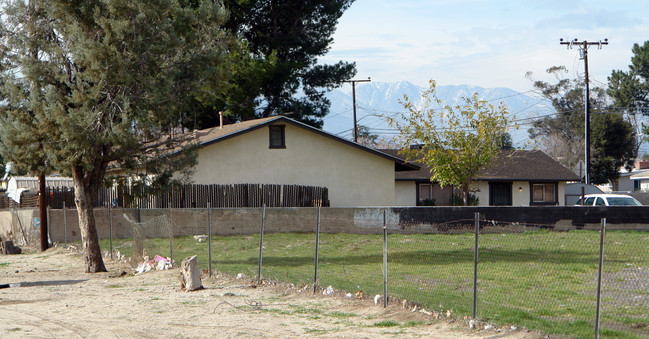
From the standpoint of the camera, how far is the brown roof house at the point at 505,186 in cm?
4269

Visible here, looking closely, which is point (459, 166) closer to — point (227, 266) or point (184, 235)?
point (184, 235)

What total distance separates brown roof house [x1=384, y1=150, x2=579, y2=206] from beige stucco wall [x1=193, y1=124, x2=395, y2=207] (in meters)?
7.78

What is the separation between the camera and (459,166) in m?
33.1

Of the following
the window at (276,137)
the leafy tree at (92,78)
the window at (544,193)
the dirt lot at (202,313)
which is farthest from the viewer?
the window at (544,193)

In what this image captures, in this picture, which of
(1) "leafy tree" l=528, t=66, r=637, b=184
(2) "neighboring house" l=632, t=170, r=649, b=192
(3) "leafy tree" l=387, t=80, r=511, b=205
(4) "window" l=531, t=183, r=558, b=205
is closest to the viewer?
(3) "leafy tree" l=387, t=80, r=511, b=205

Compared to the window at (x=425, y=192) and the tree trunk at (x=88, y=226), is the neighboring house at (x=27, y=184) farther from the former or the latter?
the window at (x=425, y=192)

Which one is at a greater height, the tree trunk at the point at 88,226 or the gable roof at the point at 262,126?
the gable roof at the point at 262,126

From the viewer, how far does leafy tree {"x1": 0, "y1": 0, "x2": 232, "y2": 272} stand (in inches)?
706

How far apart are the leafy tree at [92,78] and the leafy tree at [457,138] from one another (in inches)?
631

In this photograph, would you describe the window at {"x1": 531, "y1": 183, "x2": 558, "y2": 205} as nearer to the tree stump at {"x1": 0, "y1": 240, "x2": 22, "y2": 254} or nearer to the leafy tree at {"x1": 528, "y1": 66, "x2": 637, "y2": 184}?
the leafy tree at {"x1": 528, "y1": 66, "x2": 637, "y2": 184}

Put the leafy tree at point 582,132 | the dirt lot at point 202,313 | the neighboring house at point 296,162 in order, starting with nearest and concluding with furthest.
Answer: the dirt lot at point 202,313
the neighboring house at point 296,162
the leafy tree at point 582,132

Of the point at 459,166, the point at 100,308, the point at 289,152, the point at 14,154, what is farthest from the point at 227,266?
the point at 459,166

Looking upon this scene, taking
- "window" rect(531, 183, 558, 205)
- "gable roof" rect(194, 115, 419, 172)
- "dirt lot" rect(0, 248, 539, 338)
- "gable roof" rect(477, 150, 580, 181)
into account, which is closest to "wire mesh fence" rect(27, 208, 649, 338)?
"dirt lot" rect(0, 248, 539, 338)

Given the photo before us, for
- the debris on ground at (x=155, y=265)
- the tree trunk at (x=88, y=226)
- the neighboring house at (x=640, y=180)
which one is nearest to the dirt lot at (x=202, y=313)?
the debris on ground at (x=155, y=265)
